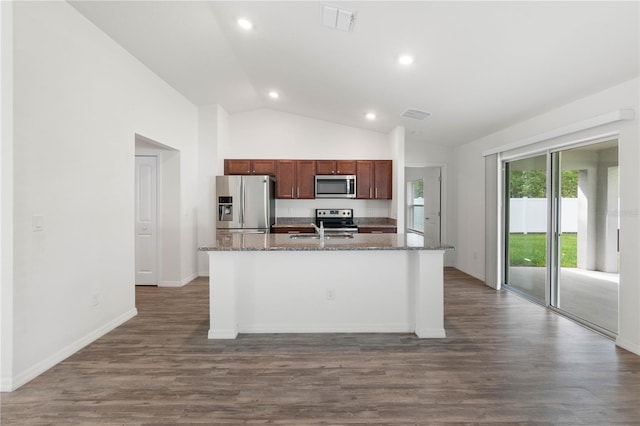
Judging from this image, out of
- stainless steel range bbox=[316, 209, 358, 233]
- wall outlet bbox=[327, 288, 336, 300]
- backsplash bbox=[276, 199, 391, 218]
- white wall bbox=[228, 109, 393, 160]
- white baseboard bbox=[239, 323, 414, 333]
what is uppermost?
white wall bbox=[228, 109, 393, 160]

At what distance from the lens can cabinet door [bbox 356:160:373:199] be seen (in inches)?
243

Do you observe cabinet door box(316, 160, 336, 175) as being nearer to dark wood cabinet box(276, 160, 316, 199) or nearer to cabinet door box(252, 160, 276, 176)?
dark wood cabinet box(276, 160, 316, 199)

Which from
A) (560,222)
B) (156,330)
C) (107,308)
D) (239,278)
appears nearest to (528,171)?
(560,222)

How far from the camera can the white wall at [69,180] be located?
2.36 meters

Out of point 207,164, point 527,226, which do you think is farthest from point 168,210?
point 527,226

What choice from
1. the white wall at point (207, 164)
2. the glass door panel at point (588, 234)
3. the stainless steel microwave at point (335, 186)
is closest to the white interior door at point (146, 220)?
the white wall at point (207, 164)

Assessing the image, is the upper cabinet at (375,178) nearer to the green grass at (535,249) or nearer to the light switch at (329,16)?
the green grass at (535,249)

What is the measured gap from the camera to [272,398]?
2.15 meters

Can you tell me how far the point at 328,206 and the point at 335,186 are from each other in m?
0.54

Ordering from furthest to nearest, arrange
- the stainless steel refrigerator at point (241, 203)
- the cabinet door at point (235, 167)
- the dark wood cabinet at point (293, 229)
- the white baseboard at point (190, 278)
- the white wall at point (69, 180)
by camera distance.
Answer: the cabinet door at point (235, 167)
the dark wood cabinet at point (293, 229)
the stainless steel refrigerator at point (241, 203)
the white baseboard at point (190, 278)
the white wall at point (69, 180)

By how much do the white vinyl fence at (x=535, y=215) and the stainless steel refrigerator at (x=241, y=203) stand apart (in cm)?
388

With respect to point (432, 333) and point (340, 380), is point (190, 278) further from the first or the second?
point (432, 333)

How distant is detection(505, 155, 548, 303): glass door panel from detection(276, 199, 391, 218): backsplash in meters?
2.22

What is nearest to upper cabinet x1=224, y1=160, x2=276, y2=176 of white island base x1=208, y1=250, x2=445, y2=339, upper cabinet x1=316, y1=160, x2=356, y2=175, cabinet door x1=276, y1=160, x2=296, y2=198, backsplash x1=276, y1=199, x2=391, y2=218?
cabinet door x1=276, y1=160, x2=296, y2=198
